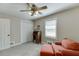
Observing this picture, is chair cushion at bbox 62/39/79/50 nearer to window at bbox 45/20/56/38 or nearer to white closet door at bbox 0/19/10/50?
window at bbox 45/20/56/38

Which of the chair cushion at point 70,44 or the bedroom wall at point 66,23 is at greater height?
the bedroom wall at point 66,23

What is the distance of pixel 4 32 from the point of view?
3.98 meters

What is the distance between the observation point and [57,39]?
96.7 inches

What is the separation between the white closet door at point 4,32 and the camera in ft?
12.1

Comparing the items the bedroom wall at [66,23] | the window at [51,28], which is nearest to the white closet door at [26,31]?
the bedroom wall at [66,23]

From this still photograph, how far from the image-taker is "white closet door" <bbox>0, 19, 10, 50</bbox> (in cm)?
370

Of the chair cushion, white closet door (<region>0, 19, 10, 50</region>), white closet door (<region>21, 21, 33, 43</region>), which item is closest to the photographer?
the chair cushion

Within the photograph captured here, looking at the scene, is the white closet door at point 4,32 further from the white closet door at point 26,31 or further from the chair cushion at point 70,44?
the chair cushion at point 70,44

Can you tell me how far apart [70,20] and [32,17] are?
0.94 metres

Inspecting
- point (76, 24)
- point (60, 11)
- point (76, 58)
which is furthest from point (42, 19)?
point (76, 58)

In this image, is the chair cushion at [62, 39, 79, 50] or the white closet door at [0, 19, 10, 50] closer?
the chair cushion at [62, 39, 79, 50]

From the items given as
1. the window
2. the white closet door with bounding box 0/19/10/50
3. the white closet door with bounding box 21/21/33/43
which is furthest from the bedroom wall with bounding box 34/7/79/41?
the white closet door with bounding box 0/19/10/50

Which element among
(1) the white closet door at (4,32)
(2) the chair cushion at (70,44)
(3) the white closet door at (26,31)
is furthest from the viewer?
(1) the white closet door at (4,32)

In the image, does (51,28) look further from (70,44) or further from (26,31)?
(26,31)
